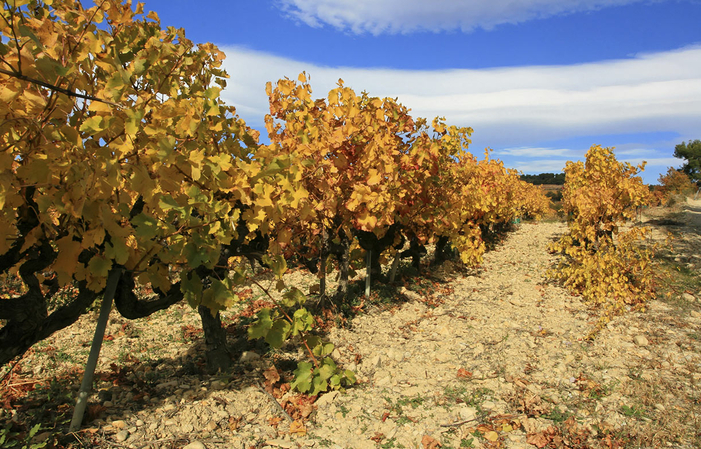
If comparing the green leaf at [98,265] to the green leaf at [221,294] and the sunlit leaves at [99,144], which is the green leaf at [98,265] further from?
the green leaf at [221,294]

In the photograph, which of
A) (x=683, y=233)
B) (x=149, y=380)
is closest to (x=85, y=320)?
(x=149, y=380)

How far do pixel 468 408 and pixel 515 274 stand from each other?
657 cm

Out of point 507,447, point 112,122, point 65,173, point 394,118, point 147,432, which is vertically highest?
point 394,118

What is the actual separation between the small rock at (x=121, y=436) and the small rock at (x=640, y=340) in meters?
5.86

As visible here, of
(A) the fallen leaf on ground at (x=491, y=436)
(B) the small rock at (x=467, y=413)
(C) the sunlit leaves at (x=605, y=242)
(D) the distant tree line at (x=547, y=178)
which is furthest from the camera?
(D) the distant tree line at (x=547, y=178)

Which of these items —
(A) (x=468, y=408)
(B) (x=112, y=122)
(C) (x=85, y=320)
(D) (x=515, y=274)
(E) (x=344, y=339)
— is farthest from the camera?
(D) (x=515, y=274)

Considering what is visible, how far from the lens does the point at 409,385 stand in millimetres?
4223

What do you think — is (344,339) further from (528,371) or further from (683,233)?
(683,233)

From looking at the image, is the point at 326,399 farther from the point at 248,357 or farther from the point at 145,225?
the point at 145,225

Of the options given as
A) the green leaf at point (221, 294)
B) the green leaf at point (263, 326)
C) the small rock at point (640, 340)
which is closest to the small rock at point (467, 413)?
the green leaf at point (263, 326)

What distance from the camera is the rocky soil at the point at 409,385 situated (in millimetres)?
3158

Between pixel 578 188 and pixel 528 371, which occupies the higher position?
pixel 578 188

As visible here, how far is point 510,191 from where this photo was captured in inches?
547

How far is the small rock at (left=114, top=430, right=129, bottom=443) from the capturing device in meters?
2.77
